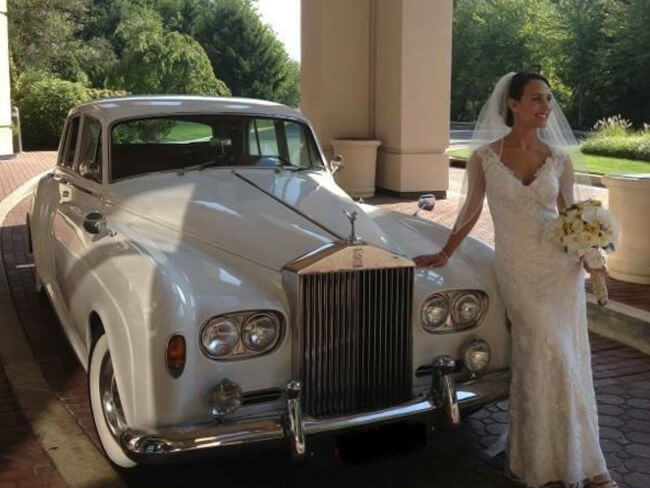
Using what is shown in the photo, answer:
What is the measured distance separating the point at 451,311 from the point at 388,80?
1037 centimetres

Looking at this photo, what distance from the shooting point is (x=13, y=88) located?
26047 mm

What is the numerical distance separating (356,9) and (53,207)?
9.65 m

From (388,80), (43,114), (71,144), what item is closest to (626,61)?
(43,114)

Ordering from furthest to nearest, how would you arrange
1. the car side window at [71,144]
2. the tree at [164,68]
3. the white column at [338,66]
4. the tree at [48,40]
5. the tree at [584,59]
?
the tree at [584,59]
the tree at [164,68]
the tree at [48,40]
the white column at [338,66]
the car side window at [71,144]

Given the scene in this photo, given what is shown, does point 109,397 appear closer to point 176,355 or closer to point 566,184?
point 176,355

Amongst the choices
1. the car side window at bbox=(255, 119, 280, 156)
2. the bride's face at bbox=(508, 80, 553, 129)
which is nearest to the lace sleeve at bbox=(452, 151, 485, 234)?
the bride's face at bbox=(508, 80, 553, 129)

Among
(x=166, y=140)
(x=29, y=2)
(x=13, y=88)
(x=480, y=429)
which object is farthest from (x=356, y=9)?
(x=29, y=2)

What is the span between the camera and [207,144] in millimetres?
5117

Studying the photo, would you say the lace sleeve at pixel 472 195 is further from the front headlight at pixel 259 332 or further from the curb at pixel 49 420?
the curb at pixel 49 420

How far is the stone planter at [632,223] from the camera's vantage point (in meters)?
6.97

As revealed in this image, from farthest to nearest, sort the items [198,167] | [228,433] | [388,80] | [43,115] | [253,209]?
[43,115], [388,80], [198,167], [253,209], [228,433]

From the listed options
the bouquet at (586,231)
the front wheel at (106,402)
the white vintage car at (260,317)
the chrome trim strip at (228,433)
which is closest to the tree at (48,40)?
the white vintage car at (260,317)

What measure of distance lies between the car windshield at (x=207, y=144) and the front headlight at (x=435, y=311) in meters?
1.89

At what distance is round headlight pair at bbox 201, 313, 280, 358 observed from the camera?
10.5 ft
